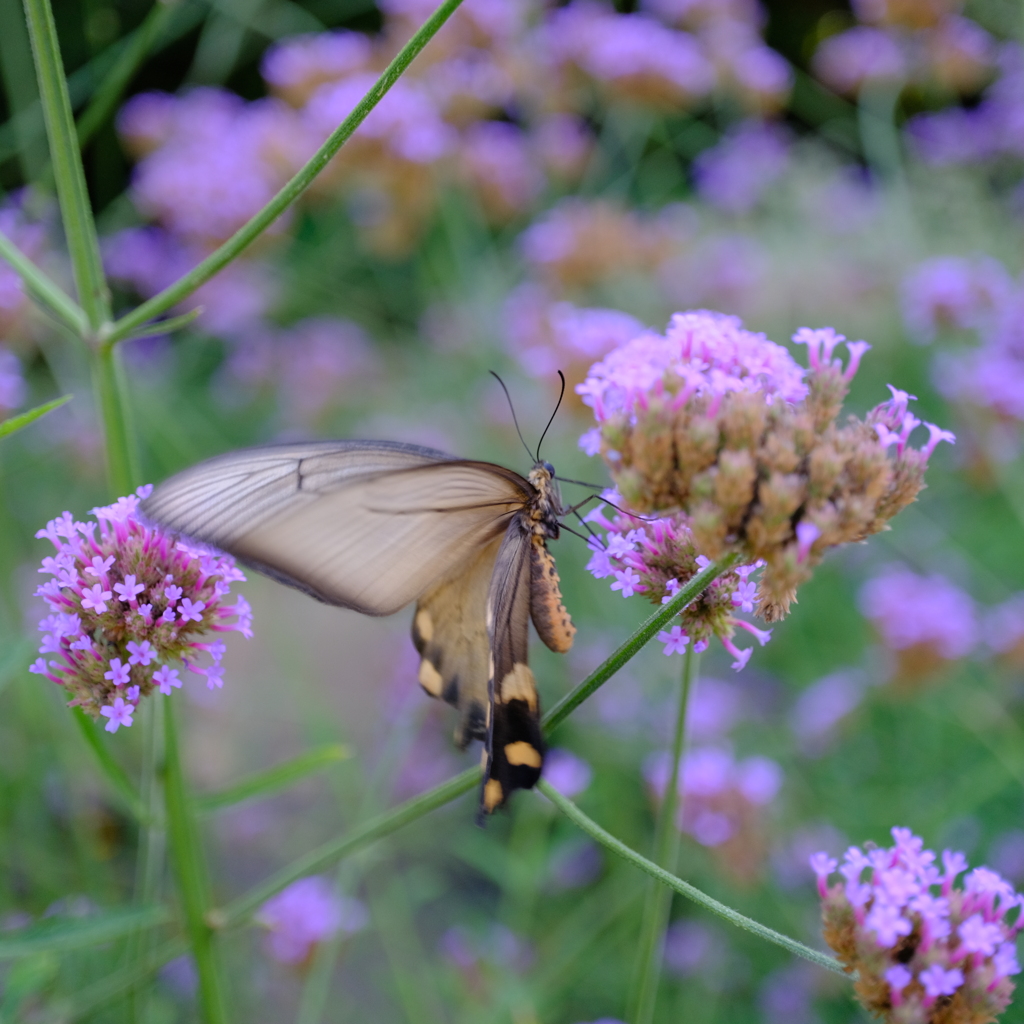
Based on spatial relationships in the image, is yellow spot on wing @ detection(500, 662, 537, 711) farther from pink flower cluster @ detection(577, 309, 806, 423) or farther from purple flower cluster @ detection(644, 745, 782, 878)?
purple flower cluster @ detection(644, 745, 782, 878)

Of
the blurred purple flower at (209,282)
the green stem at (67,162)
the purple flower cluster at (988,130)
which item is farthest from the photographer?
the purple flower cluster at (988,130)

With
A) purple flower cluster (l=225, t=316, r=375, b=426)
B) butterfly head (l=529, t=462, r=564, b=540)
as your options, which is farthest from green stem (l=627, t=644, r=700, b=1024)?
purple flower cluster (l=225, t=316, r=375, b=426)

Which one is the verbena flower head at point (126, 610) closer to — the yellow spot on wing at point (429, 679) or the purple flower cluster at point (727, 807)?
the yellow spot on wing at point (429, 679)

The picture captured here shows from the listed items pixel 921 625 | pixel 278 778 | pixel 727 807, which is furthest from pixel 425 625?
pixel 921 625

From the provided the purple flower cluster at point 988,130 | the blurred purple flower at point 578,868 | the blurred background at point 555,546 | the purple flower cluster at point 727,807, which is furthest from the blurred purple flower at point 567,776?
the purple flower cluster at point 988,130

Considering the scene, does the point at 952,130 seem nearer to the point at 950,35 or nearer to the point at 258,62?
the point at 950,35

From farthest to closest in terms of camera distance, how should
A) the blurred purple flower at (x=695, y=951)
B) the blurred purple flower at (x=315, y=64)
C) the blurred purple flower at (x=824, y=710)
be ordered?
1. the blurred purple flower at (x=315, y=64)
2. the blurred purple flower at (x=824, y=710)
3. the blurred purple flower at (x=695, y=951)
